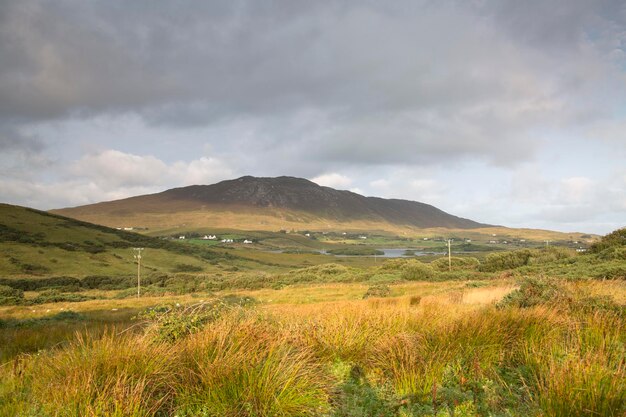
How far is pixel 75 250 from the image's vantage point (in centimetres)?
10206

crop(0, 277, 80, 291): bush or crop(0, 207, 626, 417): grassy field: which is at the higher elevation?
crop(0, 207, 626, 417): grassy field

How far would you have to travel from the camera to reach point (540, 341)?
6.37m

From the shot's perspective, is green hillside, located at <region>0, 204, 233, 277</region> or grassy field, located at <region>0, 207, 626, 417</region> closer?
grassy field, located at <region>0, 207, 626, 417</region>

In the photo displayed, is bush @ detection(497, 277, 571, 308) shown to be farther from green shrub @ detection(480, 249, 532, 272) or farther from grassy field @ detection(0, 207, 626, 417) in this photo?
green shrub @ detection(480, 249, 532, 272)

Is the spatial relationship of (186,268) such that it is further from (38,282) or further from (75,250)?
(38,282)

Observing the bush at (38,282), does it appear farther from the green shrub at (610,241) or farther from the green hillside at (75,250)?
the green shrub at (610,241)

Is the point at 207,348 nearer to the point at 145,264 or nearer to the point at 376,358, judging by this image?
the point at 376,358

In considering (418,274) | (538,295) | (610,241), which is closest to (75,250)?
(418,274)

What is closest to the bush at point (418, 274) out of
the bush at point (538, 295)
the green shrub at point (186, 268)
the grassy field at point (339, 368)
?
the bush at point (538, 295)

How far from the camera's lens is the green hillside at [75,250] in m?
88.4

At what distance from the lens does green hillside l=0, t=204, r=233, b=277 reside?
88.4 m

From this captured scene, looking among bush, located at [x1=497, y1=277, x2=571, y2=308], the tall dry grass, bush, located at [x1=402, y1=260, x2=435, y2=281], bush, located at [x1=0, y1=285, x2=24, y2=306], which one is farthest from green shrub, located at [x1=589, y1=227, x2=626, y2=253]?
bush, located at [x1=0, y1=285, x2=24, y2=306]

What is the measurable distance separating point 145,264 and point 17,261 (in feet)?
89.1

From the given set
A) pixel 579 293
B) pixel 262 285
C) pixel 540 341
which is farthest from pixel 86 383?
pixel 262 285
